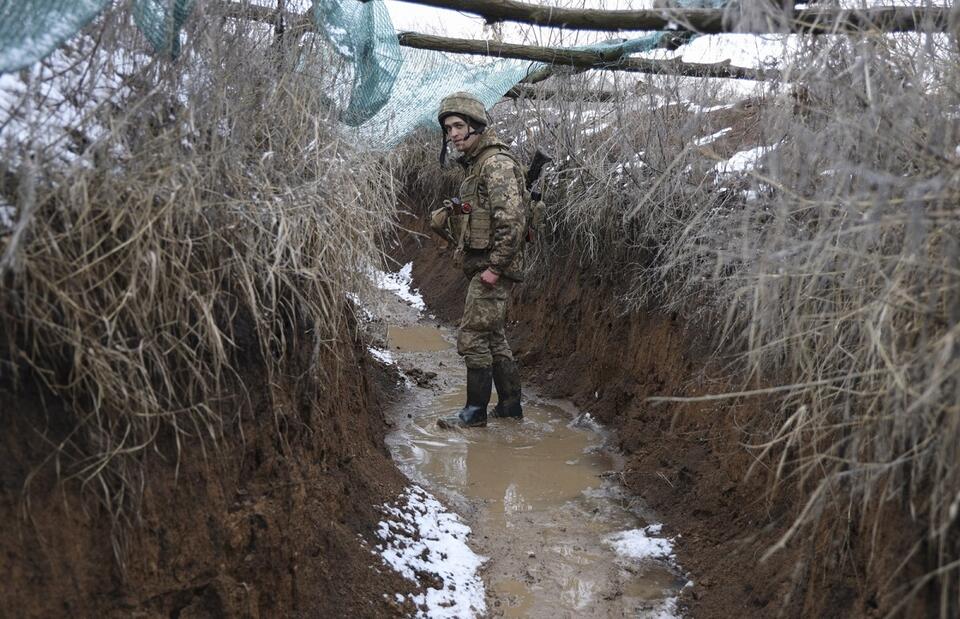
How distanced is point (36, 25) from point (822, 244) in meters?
2.98

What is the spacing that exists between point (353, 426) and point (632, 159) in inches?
117

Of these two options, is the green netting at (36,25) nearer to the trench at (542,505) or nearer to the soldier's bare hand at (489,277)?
the trench at (542,505)

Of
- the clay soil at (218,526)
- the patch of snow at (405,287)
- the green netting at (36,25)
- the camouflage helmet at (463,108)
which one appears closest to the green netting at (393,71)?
the camouflage helmet at (463,108)

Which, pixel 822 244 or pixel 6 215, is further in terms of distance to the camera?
pixel 822 244

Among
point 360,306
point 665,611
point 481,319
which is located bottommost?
point 665,611

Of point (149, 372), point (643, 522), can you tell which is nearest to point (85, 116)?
point (149, 372)

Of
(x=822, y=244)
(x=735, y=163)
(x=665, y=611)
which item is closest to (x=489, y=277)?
(x=735, y=163)

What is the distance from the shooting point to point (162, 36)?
134 inches

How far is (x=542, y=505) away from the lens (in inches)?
192

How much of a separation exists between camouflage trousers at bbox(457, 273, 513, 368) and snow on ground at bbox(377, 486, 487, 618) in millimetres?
1637

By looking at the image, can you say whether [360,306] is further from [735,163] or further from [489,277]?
[735,163]

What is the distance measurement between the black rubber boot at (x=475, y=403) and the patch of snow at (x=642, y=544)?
1797mm

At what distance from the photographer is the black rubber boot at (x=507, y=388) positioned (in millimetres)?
6176

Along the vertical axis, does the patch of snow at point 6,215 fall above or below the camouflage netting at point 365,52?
below
